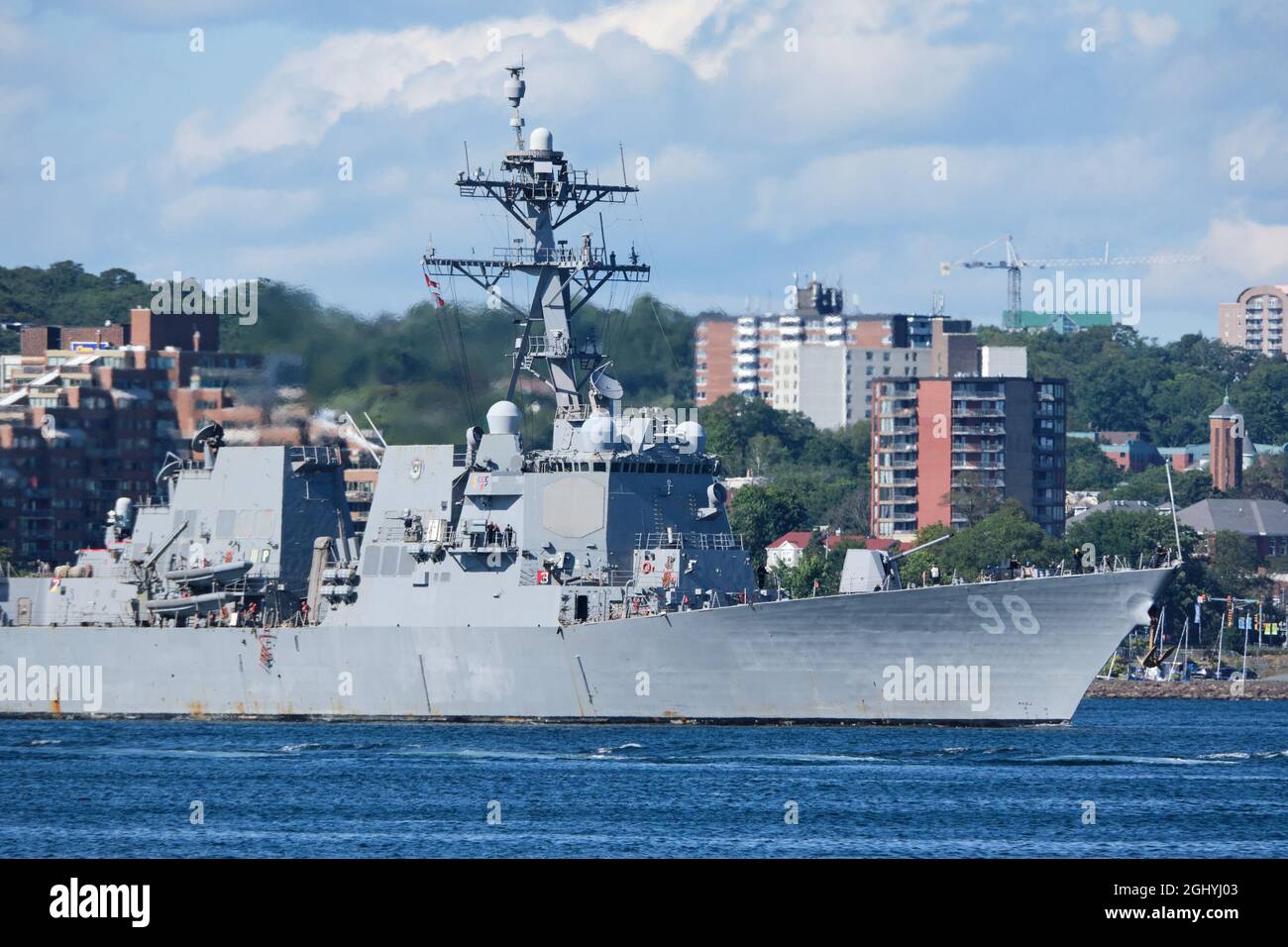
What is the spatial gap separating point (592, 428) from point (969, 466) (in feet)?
206

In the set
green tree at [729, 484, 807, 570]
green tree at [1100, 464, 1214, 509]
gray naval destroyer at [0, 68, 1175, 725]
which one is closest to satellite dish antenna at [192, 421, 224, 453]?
gray naval destroyer at [0, 68, 1175, 725]

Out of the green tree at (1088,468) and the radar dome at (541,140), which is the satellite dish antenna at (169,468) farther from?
the green tree at (1088,468)

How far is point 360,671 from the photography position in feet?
128

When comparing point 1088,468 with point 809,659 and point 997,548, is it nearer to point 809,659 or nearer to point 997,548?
point 997,548

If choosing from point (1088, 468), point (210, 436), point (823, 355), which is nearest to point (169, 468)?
point (210, 436)

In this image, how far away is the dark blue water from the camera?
2336 centimetres

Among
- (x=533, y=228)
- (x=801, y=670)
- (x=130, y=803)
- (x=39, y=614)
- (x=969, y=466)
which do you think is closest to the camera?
(x=130, y=803)

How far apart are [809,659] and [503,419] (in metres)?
8.42

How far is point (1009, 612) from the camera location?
109 feet

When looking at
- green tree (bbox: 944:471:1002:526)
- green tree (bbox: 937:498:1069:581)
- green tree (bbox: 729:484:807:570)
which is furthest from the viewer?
green tree (bbox: 944:471:1002:526)

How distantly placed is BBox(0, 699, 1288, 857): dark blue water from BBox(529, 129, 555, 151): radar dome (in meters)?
11.5

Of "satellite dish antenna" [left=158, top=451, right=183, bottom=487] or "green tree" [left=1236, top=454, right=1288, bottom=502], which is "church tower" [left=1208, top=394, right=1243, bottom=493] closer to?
"green tree" [left=1236, top=454, right=1288, bottom=502]
